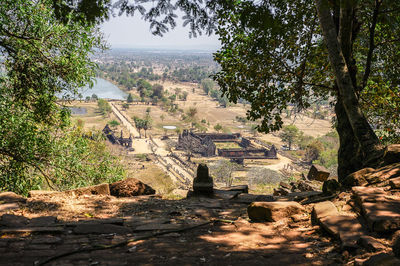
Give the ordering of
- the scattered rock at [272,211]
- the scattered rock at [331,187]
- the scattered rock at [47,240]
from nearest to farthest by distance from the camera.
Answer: the scattered rock at [47,240]
the scattered rock at [272,211]
the scattered rock at [331,187]

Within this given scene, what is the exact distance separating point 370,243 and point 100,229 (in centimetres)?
283

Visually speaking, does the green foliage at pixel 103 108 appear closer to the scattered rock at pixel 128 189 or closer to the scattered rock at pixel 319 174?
the scattered rock at pixel 319 174

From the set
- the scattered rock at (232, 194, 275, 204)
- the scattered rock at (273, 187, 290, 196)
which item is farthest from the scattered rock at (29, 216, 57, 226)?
the scattered rock at (273, 187, 290, 196)

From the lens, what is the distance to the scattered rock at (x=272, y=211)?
4039 millimetres

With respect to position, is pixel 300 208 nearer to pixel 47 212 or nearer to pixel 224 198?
pixel 224 198

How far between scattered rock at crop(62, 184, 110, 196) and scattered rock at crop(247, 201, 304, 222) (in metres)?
3.08

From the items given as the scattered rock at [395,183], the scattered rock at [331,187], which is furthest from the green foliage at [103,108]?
the scattered rock at [395,183]

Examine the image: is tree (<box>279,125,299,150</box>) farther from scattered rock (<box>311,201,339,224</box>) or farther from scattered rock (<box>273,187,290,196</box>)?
scattered rock (<box>311,201,339,224</box>)

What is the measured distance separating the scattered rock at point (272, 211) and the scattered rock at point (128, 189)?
2.92 m

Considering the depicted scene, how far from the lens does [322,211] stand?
358cm

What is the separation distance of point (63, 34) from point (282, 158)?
5107 centimetres

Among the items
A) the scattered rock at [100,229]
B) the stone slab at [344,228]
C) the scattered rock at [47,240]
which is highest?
the stone slab at [344,228]

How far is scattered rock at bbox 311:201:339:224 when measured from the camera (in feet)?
11.4

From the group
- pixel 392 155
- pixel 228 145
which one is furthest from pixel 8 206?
pixel 228 145
